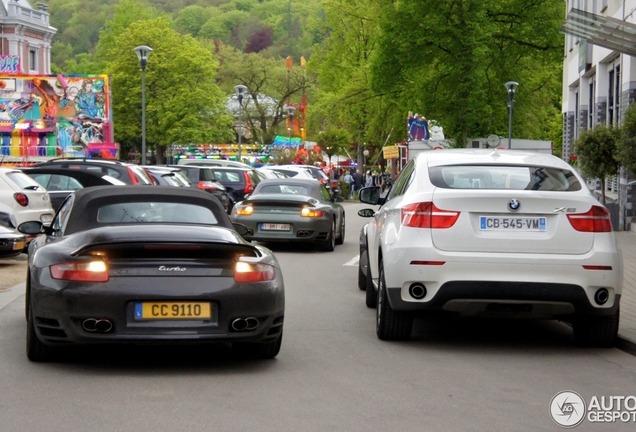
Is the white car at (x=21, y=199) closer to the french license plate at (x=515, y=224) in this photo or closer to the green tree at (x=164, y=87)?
the french license plate at (x=515, y=224)

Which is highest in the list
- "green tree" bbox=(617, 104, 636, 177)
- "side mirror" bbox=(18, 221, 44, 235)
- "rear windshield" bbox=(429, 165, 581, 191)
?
"green tree" bbox=(617, 104, 636, 177)

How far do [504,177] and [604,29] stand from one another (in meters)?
10.7

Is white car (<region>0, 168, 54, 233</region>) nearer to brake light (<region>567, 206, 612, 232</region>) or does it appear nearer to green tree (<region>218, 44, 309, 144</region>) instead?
brake light (<region>567, 206, 612, 232</region>)

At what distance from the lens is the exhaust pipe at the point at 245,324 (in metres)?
7.46

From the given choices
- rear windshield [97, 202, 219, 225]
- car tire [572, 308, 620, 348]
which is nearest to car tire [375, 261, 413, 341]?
car tire [572, 308, 620, 348]

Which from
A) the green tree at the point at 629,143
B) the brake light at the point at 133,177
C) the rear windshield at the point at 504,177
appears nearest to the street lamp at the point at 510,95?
the brake light at the point at 133,177

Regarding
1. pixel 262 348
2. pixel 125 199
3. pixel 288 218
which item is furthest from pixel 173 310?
pixel 288 218

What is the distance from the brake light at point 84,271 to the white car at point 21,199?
9.52 meters

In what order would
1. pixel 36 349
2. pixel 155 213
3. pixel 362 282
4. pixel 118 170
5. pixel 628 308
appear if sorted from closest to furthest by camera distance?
pixel 36 349 → pixel 155 213 → pixel 628 308 → pixel 362 282 → pixel 118 170

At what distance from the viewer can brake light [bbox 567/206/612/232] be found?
8.42 m

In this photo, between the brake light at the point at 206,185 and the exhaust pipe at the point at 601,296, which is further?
the brake light at the point at 206,185

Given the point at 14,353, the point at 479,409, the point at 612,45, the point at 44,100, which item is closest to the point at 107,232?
the point at 14,353

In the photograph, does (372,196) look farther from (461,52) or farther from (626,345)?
(461,52)

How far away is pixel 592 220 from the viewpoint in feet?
27.7
